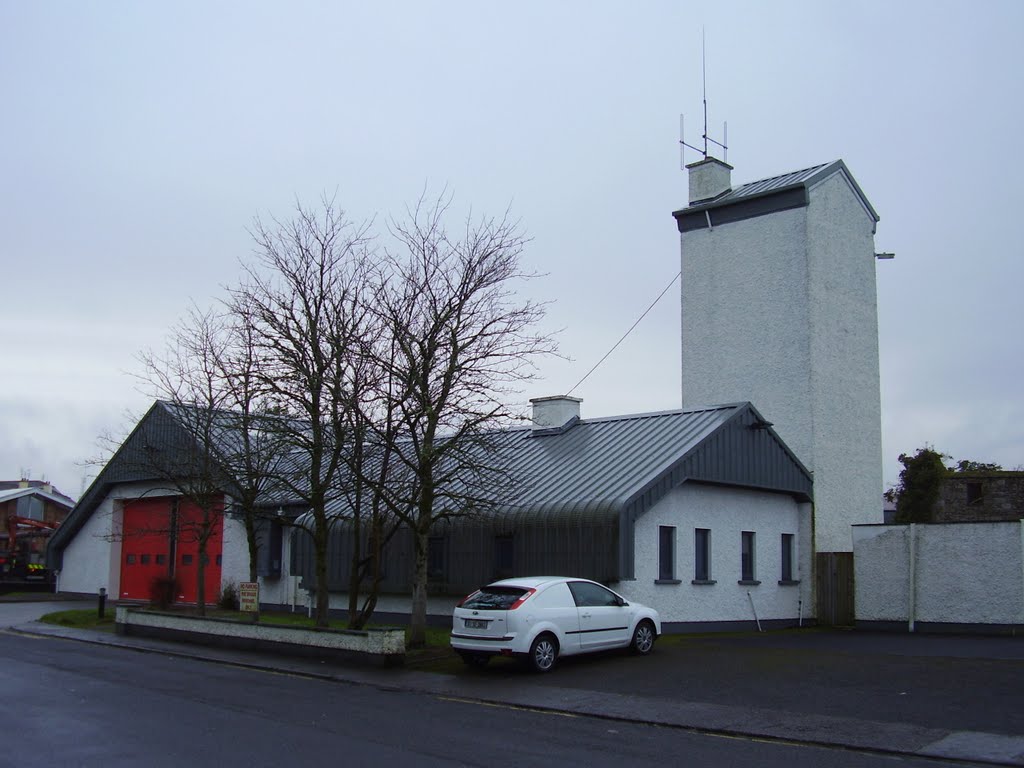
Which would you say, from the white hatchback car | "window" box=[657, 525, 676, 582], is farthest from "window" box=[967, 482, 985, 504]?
the white hatchback car

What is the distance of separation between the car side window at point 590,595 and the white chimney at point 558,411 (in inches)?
448

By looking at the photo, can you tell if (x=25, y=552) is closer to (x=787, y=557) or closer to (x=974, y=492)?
(x=787, y=557)

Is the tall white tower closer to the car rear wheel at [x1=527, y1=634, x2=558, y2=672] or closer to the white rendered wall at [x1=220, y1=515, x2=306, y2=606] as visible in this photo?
the white rendered wall at [x1=220, y1=515, x2=306, y2=606]

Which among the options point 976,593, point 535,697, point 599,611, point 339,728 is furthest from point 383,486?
point 976,593

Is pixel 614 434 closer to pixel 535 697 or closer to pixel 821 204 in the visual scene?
pixel 821 204

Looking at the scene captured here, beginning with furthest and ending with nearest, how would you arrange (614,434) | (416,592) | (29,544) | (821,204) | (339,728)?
1. (29,544)
2. (821,204)
3. (614,434)
4. (416,592)
5. (339,728)

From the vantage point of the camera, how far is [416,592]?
66.6 ft

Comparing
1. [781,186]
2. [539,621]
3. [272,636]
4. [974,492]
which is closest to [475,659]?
[539,621]

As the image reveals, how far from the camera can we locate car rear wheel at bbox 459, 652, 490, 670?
17525 millimetres

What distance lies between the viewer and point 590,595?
60.0ft

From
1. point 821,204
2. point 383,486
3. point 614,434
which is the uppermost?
point 821,204

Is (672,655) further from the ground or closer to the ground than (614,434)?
closer to the ground

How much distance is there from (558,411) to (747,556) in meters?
6.73

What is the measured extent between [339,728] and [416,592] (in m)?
8.45
